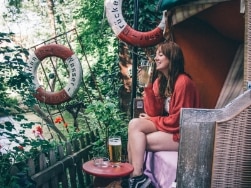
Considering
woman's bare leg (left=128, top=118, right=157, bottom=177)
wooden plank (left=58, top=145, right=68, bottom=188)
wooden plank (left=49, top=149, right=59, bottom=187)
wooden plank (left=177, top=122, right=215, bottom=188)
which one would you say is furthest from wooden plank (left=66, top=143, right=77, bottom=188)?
wooden plank (left=177, top=122, right=215, bottom=188)

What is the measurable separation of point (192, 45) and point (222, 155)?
2.14m

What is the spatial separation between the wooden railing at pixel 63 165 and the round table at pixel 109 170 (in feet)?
1.39

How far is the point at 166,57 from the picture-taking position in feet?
9.86

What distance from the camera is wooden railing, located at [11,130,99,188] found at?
9.16 ft

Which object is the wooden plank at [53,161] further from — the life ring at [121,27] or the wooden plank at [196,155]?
the life ring at [121,27]

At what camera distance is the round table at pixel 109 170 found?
2516 millimetres

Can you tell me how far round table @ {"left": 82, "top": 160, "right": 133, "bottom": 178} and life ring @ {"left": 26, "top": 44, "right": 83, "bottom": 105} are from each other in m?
2.15

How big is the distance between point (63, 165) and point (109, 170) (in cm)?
73

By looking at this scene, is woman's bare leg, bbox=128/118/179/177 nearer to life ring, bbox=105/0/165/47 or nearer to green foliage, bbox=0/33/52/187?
green foliage, bbox=0/33/52/187

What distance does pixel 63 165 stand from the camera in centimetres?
318

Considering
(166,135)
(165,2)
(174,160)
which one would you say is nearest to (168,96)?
(166,135)

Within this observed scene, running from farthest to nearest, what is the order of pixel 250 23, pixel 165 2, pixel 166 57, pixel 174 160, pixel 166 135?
pixel 165 2, pixel 166 57, pixel 166 135, pixel 174 160, pixel 250 23

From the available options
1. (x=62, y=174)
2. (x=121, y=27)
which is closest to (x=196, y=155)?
(x=62, y=174)

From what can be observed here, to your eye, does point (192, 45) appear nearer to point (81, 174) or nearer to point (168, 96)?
point (168, 96)
